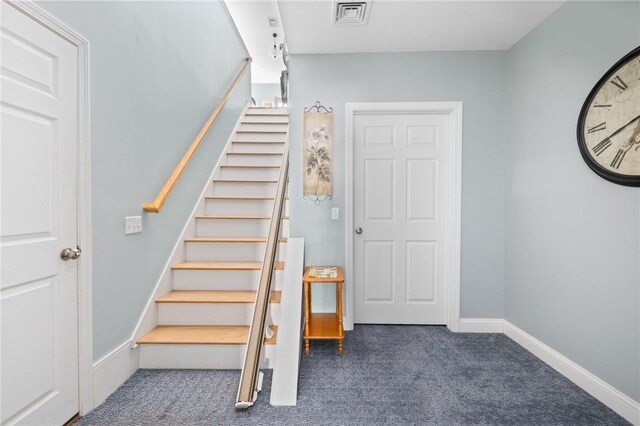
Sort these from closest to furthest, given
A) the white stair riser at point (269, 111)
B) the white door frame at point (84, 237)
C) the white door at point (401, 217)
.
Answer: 1. the white door frame at point (84, 237)
2. the white door at point (401, 217)
3. the white stair riser at point (269, 111)

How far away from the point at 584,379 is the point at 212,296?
2.55 m

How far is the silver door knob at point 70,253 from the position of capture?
5.08ft

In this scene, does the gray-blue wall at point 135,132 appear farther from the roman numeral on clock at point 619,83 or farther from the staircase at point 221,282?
the roman numeral on clock at point 619,83

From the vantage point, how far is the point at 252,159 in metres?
3.93

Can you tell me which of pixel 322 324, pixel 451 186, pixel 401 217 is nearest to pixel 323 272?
pixel 322 324

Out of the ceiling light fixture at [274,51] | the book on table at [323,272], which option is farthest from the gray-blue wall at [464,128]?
the ceiling light fixture at [274,51]

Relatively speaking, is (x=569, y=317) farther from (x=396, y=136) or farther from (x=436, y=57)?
(x=436, y=57)

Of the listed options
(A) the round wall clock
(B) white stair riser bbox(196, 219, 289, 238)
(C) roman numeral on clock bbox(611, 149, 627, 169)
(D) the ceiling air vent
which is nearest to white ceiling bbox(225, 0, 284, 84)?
(D) the ceiling air vent

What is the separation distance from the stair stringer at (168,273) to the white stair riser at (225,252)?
0.10 meters

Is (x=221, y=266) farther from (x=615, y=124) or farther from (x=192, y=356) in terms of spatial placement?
(x=615, y=124)

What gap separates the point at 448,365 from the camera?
7.29 ft

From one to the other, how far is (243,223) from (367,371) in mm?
1680

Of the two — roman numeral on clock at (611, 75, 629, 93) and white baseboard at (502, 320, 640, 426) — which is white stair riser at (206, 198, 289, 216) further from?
roman numeral on clock at (611, 75, 629, 93)

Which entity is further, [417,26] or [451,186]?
[451,186]
